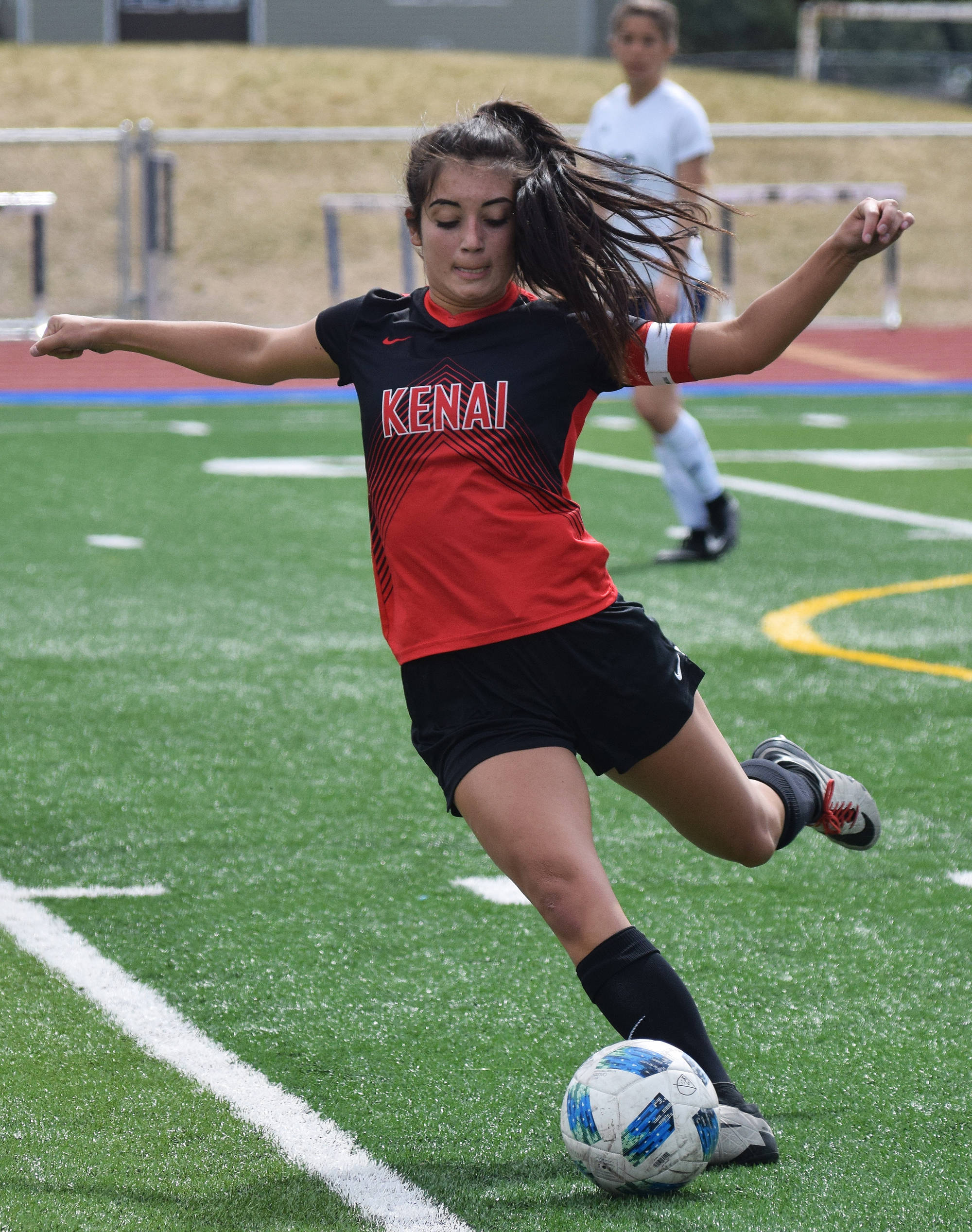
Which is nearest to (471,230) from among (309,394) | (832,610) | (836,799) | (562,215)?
(562,215)

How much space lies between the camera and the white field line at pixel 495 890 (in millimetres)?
4113

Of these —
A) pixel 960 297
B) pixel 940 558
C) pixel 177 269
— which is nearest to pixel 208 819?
pixel 940 558

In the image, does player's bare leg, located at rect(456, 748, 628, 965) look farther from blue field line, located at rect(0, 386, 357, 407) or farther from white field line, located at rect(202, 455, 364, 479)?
blue field line, located at rect(0, 386, 357, 407)

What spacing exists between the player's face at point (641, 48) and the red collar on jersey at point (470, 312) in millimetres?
5251

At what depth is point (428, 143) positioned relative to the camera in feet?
10.6

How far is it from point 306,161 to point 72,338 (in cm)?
2623

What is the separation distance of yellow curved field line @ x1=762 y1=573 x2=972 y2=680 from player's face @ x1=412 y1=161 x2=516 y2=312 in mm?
3559

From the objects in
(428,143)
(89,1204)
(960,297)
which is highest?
(428,143)

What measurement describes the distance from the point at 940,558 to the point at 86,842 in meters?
5.19

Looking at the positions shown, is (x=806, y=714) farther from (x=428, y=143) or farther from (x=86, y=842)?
(x=428, y=143)

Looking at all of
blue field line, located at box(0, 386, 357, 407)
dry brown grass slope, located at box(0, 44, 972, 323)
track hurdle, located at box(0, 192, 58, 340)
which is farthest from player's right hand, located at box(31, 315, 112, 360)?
dry brown grass slope, located at box(0, 44, 972, 323)

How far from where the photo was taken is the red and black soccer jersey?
10.0ft

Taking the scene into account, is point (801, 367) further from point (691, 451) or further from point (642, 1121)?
point (642, 1121)

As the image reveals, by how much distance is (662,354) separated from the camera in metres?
3.20
